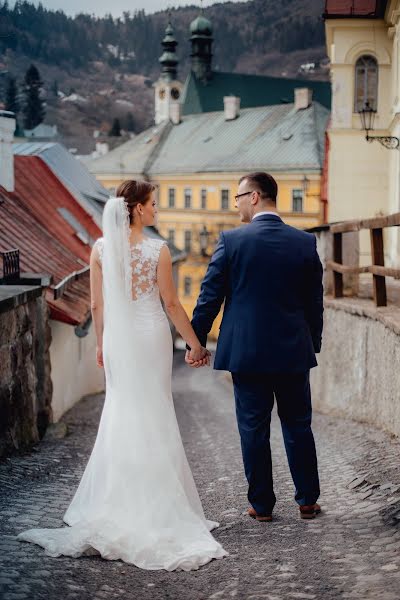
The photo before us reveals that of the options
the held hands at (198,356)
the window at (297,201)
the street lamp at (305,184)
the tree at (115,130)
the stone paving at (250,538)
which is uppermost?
the tree at (115,130)

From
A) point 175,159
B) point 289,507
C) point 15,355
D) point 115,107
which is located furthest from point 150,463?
point 115,107

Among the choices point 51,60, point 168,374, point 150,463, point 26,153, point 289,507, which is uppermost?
point 51,60

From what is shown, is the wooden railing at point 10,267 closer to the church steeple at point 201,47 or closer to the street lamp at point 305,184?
the street lamp at point 305,184

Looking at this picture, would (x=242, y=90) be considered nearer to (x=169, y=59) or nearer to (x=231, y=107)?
(x=169, y=59)

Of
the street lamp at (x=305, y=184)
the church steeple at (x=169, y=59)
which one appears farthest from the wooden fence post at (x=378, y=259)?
the church steeple at (x=169, y=59)

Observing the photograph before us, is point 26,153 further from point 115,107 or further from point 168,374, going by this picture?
point 115,107

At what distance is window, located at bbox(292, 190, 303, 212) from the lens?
4897 centimetres

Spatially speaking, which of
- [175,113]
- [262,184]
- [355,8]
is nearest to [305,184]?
[175,113]

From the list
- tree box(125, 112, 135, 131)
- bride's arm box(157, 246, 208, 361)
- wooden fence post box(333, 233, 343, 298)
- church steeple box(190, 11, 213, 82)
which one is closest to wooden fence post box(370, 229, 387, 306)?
wooden fence post box(333, 233, 343, 298)

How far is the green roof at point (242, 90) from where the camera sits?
76.5 m

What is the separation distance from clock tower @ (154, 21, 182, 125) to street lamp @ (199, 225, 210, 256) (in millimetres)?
28803

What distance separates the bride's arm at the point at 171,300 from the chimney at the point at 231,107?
55.4 m

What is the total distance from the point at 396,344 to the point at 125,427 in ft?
10.1

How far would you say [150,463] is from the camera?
474 cm
